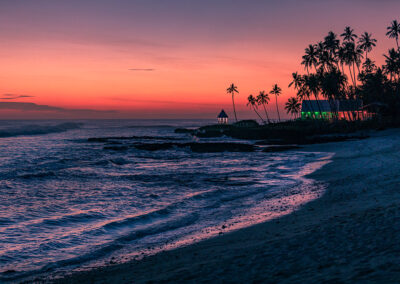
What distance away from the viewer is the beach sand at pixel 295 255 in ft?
16.6

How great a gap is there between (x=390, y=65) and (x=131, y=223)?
77919 millimetres

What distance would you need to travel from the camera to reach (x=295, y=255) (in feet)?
19.7

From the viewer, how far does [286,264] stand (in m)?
5.62

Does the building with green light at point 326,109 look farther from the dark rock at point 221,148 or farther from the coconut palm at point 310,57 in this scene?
the dark rock at point 221,148

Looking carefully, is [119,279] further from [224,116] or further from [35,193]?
[224,116]

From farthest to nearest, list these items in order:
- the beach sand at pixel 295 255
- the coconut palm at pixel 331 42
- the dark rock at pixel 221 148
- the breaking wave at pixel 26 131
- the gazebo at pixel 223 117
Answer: the gazebo at pixel 223 117 → the breaking wave at pixel 26 131 → the coconut palm at pixel 331 42 → the dark rock at pixel 221 148 → the beach sand at pixel 295 255

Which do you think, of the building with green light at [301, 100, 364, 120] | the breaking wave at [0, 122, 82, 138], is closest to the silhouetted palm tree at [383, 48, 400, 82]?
the building with green light at [301, 100, 364, 120]

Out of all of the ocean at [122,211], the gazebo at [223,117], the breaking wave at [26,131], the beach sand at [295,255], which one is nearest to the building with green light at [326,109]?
the gazebo at [223,117]

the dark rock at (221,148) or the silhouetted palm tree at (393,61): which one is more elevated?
the silhouetted palm tree at (393,61)

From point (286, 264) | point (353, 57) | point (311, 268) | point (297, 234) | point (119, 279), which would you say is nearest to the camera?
point (311, 268)

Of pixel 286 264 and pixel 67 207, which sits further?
pixel 67 207

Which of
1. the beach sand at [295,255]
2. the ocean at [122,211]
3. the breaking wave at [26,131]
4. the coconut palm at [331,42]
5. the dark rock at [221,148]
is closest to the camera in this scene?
the beach sand at [295,255]

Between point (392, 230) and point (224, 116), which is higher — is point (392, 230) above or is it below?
below

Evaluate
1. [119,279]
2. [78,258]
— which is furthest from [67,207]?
[119,279]
